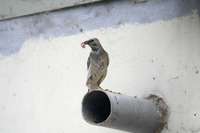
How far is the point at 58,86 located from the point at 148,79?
39.1 inches

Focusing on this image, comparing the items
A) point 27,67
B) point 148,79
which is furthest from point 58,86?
point 148,79

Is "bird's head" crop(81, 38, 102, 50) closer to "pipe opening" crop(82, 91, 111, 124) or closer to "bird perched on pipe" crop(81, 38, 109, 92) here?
"bird perched on pipe" crop(81, 38, 109, 92)

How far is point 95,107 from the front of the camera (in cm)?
232

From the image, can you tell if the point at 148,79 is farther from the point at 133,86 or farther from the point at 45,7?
the point at 45,7

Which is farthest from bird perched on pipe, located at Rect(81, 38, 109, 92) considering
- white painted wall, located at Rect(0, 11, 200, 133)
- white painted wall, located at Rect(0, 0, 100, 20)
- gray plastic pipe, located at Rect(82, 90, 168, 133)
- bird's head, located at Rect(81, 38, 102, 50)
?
gray plastic pipe, located at Rect(82, 90, 168, 133)

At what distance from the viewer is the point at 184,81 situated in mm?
2832

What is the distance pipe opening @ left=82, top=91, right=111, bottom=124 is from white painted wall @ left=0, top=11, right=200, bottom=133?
29.5 inches

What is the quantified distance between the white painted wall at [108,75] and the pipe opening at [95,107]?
75 cm

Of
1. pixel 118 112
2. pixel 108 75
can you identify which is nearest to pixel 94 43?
pixel 108 75

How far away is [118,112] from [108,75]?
1.17 meters

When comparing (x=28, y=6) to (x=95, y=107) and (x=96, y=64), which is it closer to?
(x=96, y=64)

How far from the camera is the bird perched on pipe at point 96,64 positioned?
315 cm

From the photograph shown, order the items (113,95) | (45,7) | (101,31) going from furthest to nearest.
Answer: (45,7) → (101,31) → (113,95)

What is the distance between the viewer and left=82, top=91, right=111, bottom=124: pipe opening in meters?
2.22
